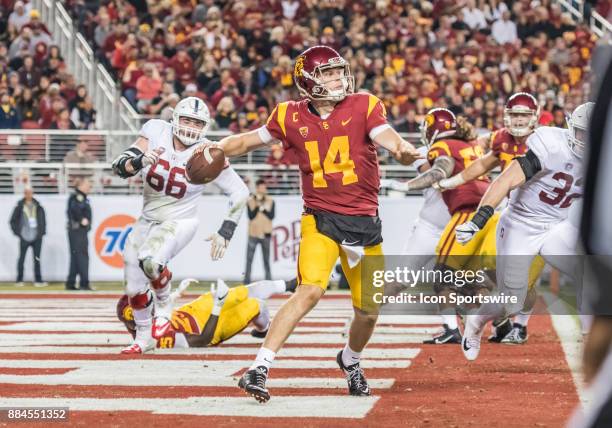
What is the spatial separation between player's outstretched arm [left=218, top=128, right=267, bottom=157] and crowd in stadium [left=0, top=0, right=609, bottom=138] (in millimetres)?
11296

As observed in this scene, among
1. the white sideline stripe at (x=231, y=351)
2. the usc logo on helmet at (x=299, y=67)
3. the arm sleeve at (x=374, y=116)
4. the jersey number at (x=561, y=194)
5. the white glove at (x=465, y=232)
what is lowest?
the white sideline stripe at (x=231, y=351)

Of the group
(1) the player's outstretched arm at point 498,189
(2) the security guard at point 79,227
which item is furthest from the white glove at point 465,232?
(2) the security guard at point 79,227

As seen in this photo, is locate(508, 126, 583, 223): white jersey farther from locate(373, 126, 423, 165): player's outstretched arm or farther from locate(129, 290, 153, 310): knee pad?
locate(129, 290, 153, 310): knee pad

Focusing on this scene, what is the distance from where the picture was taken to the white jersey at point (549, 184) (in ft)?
24.8

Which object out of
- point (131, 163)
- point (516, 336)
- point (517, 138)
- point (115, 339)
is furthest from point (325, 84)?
point (115, 339)

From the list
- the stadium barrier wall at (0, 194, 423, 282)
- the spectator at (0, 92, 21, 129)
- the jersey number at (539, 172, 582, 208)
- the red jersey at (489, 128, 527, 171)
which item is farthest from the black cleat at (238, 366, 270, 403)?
the spectator at (0, 92, 21, 129)

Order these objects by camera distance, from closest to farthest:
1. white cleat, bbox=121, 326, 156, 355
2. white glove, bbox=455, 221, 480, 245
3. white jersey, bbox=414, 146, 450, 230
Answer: white glove, bbox=455, 221, 480, 245, white cleat, bbox=121, 326, 156, 355, white jersey, bbox=414, 146, 450, 230

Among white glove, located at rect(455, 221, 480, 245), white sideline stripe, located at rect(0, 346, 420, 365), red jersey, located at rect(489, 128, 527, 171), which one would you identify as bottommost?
white sideline stripe, located at rect(0, 346, 420, 365)

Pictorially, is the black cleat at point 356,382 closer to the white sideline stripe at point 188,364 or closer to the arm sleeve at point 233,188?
the white sideline stripe at point 188,364

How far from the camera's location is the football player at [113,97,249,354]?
8.37m

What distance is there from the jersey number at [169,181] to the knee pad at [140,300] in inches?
32.3

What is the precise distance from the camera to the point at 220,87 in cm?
1892

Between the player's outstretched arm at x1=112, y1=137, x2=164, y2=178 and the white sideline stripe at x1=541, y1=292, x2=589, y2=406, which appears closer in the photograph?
the white sideline stripe at x1=541, y1=292, x2=589, y2=406

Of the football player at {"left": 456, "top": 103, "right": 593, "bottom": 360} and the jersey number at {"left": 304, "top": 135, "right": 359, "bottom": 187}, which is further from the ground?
the jersey number at {"left": 304, "top": 135, "right": 359, "bottom": 187}
